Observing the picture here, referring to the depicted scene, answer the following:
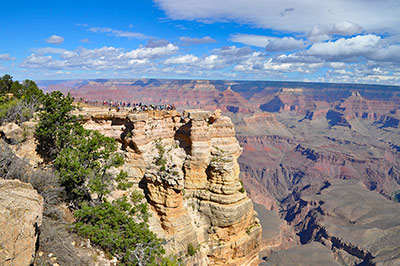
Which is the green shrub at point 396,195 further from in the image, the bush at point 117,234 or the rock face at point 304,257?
the bush at point 117,234

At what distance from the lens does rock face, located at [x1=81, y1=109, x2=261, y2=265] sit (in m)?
22.4

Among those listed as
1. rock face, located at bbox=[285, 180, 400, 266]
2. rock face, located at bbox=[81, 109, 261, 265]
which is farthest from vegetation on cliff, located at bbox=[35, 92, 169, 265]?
rock face, located at bbox=[285, 180, 400, 266]

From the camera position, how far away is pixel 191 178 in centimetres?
2505

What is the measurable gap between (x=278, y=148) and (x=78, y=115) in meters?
185

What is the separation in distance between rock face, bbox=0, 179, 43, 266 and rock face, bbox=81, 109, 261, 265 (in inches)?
467

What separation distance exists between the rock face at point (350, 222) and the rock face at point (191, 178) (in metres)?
57.5

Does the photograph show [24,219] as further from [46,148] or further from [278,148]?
[278,148]

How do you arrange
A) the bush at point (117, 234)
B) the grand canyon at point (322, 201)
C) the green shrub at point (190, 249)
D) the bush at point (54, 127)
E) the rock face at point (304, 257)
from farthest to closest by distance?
the grand canyon at point (322, 201) → the rock face at point (304, 257) → the green shrub at point (190, 249) → the bush at point (54, 127) → the bush at point (117, 234)

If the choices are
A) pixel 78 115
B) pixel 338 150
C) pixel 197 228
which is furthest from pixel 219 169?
pixel 338 150

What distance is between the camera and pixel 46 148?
74.2 ft

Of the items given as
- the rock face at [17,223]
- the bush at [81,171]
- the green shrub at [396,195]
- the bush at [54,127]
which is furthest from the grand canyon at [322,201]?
the rock face at [17,223]

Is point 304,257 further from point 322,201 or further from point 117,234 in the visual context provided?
point 117,234

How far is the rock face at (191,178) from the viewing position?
73.4 feet

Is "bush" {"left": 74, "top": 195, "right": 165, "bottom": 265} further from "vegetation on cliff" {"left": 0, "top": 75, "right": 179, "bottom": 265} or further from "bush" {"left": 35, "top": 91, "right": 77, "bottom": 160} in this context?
"bush" {"left": 35, "top": 91, "right": 77, "bottom": 160}
